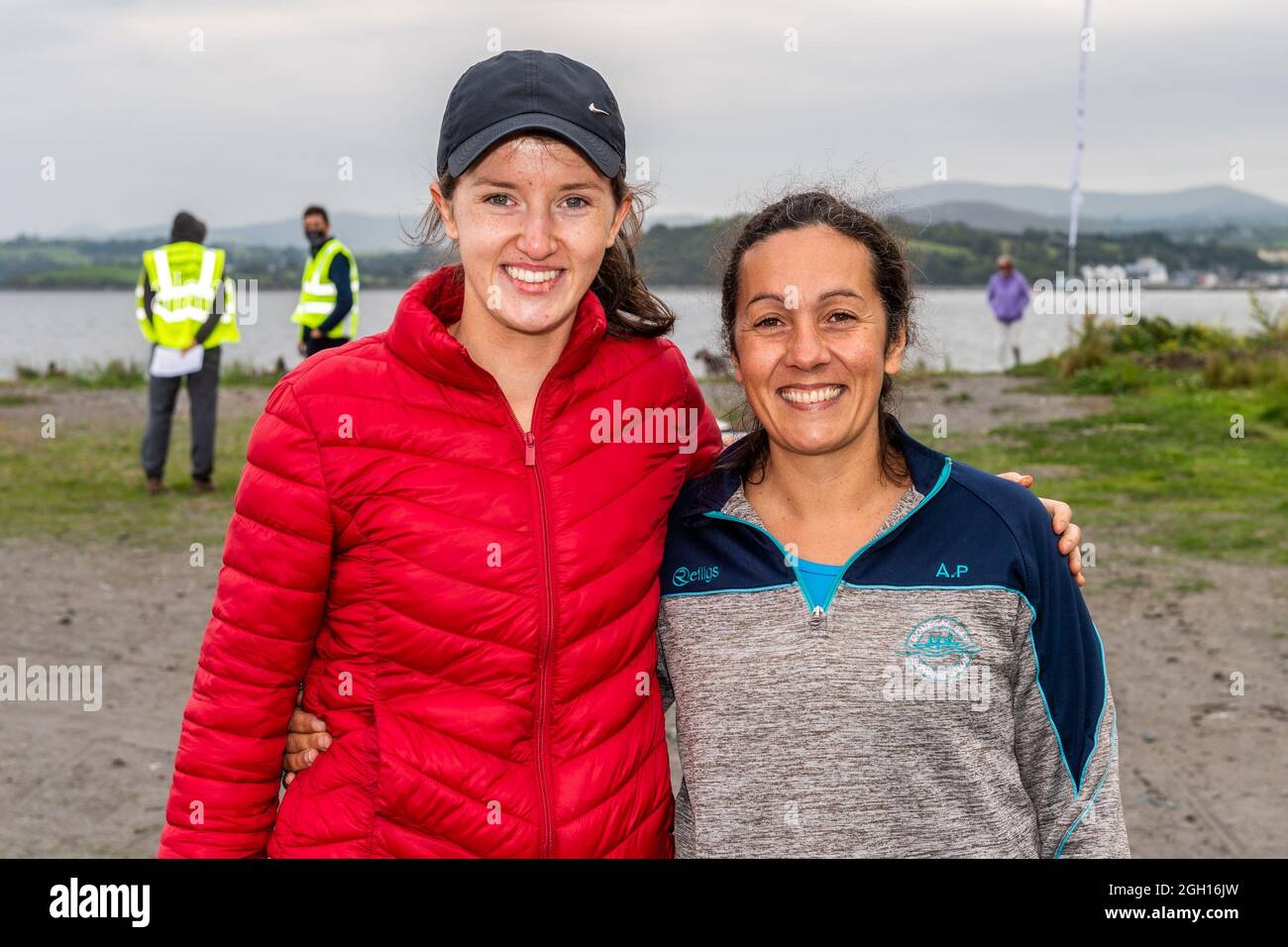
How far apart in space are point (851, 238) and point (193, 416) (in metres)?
9.67

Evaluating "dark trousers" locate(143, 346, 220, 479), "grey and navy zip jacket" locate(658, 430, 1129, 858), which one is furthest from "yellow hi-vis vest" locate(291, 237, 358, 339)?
"grey and navy zip jacket" locate(658, 430, 1129, 858)

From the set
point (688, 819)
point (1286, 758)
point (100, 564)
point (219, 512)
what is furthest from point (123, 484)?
point (688, 819)

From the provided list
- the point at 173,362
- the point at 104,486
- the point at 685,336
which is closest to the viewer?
the point at 173,362

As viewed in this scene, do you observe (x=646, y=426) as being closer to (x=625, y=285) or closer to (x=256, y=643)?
(x=625, y=285)

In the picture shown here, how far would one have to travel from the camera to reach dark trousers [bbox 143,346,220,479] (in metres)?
11.2

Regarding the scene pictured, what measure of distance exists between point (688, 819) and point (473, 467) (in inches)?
31.3

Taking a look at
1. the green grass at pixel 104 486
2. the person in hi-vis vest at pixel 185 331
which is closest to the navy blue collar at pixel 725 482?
the green grass at pixel 104 486

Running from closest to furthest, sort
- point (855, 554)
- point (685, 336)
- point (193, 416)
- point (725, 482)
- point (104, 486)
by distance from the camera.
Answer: point (855, 554), point (725, 482), point (193, 416), point (104, 486), point (685, 336)

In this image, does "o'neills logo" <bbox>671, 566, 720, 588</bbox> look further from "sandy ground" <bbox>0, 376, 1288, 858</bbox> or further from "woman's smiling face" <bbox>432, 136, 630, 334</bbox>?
"sandy ground" <bbox>0, 376, 1288, 858</bbox>

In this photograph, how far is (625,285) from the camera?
2.90 meters

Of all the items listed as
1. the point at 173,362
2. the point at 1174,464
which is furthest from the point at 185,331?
the point at 1174,464

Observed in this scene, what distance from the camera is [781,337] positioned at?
2639 mm

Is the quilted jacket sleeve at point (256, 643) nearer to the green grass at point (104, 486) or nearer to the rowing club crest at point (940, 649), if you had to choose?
the rowing club crest at point (940, 649)

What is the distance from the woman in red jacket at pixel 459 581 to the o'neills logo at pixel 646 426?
90 millimetres
